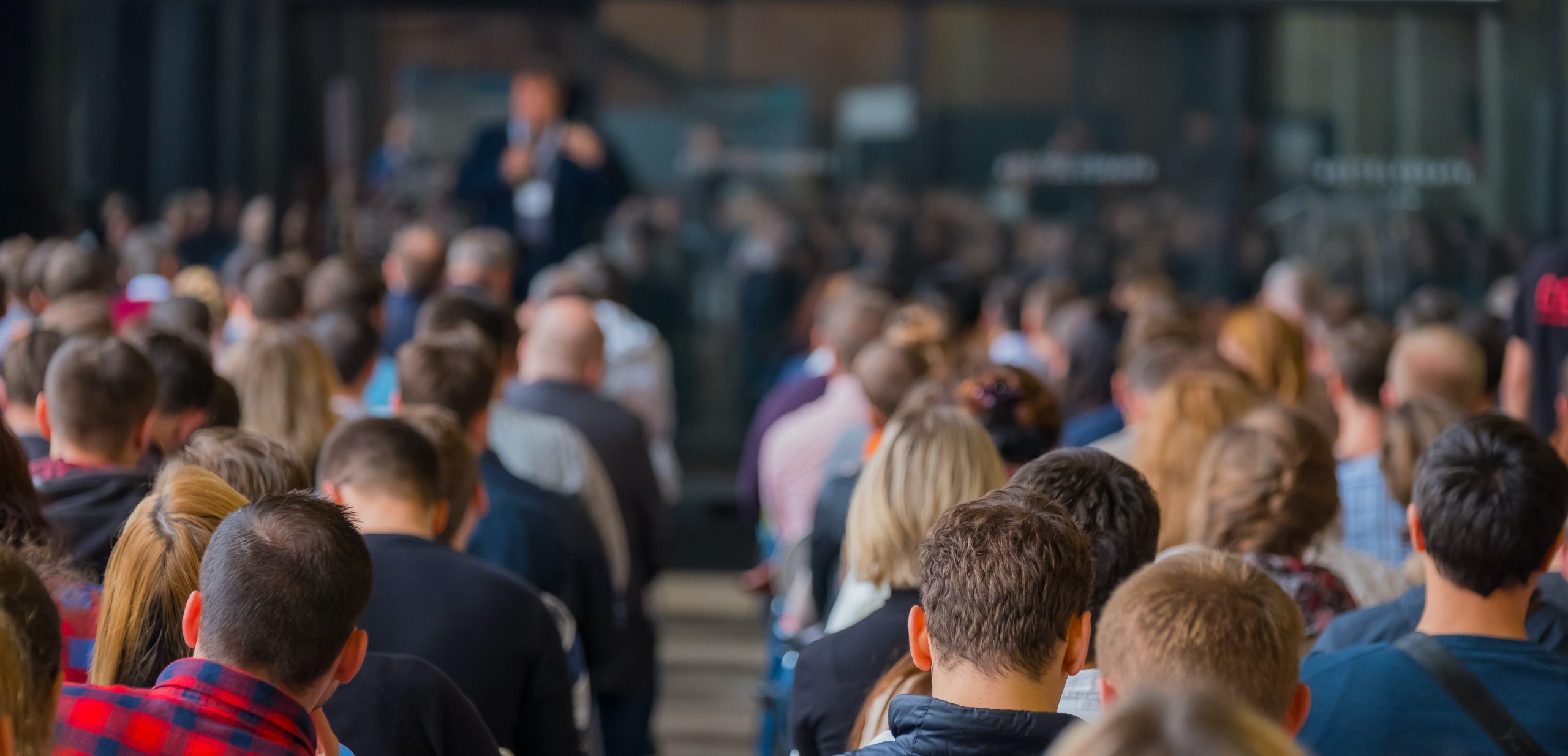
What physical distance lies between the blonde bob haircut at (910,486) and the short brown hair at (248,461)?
1086mm

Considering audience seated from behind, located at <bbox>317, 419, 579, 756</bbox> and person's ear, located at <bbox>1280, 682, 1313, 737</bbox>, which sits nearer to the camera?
person's ear, located at <bbox>1280, 682, 1313, 737</bbox>

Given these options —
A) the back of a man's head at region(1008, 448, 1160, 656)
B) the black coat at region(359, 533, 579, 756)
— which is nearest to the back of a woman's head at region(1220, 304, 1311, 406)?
the back of a man's head at region(1008, 448, 1160, 656)

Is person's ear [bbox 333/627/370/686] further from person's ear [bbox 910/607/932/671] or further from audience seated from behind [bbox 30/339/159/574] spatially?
audience seated from behind [bbox 30/339/159/574]

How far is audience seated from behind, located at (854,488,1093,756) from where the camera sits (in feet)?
6.42

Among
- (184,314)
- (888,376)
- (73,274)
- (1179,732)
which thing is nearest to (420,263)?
(73,274)

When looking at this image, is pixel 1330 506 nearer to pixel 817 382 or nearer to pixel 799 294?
pixel 817 382

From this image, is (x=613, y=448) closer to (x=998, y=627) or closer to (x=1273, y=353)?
(x=1273, y=353)

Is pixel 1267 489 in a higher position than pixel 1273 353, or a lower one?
higher

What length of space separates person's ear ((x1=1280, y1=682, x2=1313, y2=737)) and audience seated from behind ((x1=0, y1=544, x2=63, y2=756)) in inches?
56.3

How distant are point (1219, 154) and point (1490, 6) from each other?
1.75 meters

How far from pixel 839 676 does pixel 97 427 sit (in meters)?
1.64

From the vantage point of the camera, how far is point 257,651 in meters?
1.98

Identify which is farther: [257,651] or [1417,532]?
[1417,532]

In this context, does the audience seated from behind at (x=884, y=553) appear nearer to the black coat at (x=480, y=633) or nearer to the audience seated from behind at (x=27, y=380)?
the black coat at (x=480, y=633)
